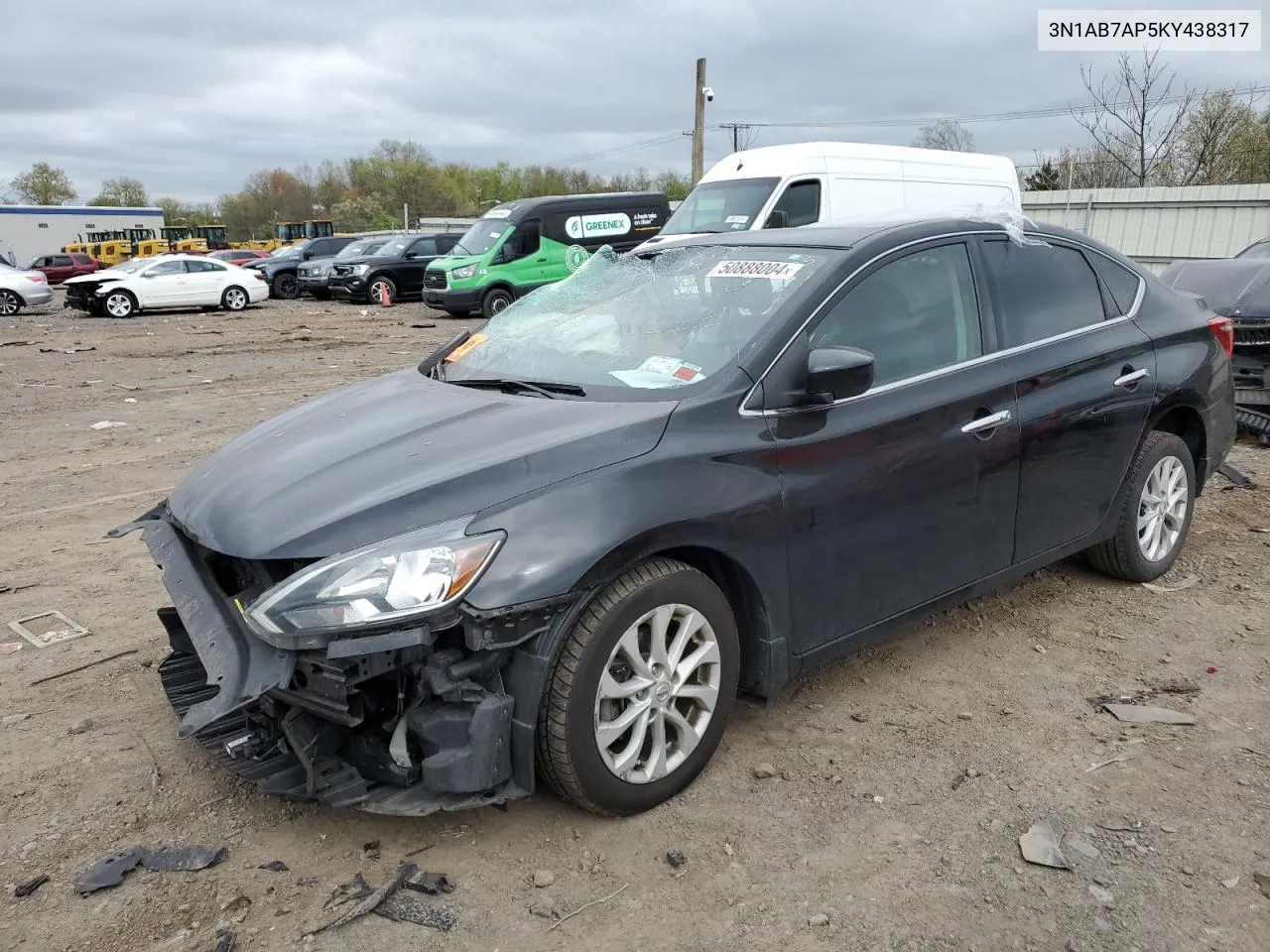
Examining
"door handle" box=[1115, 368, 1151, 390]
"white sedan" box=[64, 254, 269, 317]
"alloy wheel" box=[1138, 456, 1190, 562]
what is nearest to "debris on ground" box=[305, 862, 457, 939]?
"door handle" box=[1115, 368, 1151, 390]

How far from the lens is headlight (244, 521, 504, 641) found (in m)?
2.53

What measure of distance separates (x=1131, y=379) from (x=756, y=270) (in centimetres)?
184

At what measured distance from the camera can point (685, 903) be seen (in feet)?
8.64

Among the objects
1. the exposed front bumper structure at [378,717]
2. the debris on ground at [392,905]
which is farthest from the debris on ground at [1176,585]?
the debris on ground at [392,905]

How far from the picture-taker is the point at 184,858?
280 cm

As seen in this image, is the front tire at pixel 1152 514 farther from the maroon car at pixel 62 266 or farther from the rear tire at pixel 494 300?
the maroon car at pixel 62 266

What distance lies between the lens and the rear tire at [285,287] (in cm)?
2841

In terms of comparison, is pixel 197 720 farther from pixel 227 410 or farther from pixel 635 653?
pixel 227 410

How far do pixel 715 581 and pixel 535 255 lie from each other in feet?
57.2

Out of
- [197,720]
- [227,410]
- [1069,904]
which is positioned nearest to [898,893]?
[1069,904]

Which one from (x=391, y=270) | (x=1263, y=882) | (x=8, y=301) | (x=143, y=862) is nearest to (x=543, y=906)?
(x=143, y=862)

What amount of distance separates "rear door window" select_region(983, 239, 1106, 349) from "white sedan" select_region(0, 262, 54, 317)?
25362 mm

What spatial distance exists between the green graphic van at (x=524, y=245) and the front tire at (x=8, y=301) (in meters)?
11.0

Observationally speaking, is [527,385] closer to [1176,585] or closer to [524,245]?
[1176,585]
